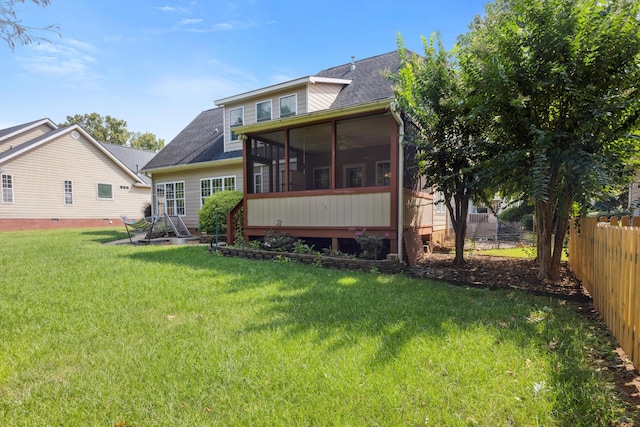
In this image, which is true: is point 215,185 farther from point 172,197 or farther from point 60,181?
point 60,181

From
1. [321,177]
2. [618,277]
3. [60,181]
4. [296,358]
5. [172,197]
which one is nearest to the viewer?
[296,358]

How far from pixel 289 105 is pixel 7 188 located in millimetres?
16698

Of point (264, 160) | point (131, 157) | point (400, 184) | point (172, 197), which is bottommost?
point (400, 184)

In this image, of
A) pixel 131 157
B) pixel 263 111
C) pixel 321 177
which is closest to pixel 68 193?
pixel 131 157

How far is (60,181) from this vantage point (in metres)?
19.0

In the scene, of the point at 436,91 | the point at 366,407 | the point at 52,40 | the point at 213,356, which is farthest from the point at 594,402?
the point at 52,40

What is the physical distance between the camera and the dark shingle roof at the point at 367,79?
11312mm

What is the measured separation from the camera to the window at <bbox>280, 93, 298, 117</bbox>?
12055 mm

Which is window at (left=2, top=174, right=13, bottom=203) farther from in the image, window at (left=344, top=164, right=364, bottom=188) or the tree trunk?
the tree trunk

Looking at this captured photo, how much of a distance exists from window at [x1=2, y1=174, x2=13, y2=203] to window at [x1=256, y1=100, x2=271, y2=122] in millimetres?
14972

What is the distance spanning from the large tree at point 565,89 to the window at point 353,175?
725cm

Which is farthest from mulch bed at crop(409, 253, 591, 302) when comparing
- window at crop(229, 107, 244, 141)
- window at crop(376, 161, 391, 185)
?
window at crop(229, 107, 244, 141)

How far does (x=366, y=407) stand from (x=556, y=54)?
5.30m

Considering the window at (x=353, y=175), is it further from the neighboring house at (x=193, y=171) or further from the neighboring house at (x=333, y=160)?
the neighboring house at (x=193, y=171)
